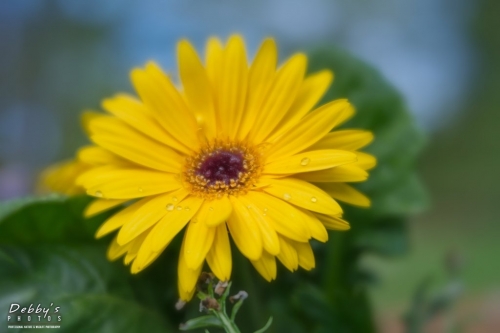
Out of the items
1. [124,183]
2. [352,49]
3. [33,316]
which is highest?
[352,49]

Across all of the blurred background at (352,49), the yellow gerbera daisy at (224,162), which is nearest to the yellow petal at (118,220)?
the yellow gerbera daisy at (224,162)

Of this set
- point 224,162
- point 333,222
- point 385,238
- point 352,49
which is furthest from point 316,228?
point 352,49

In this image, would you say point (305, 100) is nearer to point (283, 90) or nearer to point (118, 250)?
point (283, 90)

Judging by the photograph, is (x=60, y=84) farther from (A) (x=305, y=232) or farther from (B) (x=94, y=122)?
(A) (x=305, y=232)

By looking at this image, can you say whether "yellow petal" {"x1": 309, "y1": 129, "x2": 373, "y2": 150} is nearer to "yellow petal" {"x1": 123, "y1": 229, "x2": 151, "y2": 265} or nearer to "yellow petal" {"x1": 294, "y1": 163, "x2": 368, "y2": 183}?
"yellow petal" {"x1": 294, "y1": 163, "x2": 368, "y2": 183}

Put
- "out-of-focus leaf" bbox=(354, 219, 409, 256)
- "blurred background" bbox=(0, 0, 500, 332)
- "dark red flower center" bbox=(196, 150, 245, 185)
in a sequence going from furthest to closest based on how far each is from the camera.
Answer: "blurred background" bbox=(0, 0, 500, 332)
"out-of-focus leaf" bbox=(354, 219, 409, 256)
"dark red flower center" bbox=(196, 150, 245, 185)

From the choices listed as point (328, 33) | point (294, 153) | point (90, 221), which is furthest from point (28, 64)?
point (294, 153)

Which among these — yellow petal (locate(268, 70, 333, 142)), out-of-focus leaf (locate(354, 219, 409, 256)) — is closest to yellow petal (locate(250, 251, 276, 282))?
yellow petal (locate(268, 70, 333, 142))
